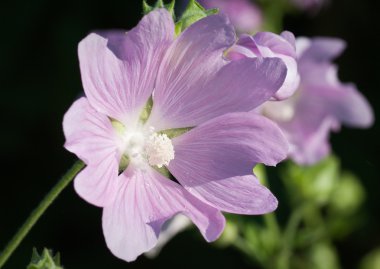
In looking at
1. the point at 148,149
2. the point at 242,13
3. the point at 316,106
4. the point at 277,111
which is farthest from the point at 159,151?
the point at 242,13

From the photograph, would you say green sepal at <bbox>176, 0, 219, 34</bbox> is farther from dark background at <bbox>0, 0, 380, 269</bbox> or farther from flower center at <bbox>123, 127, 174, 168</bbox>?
dark background at <bbox>0, 0, 380, 269</bbox>

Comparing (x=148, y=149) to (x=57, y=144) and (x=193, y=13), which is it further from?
(x=57, y=144)

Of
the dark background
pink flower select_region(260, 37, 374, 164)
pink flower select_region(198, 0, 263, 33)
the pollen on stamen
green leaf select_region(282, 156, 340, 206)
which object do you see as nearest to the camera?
the pollen on stamen

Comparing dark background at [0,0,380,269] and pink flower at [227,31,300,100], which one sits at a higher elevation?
pink flower at [227,31,300,100]

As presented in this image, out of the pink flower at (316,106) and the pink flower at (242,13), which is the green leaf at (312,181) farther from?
the pink flower at (242,13)

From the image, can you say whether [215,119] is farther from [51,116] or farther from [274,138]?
[51,116]

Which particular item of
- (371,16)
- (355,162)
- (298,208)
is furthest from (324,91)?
(371,16)

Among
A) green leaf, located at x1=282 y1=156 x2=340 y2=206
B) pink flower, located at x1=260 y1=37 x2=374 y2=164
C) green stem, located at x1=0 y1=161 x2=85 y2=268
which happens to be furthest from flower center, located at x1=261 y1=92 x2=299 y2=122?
Answer: green stem, located at x1=0 y1=161 x2=85 y2=268

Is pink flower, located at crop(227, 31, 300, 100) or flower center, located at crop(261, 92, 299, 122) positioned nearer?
pink flower, located at crop(227, 31, 300, 100)
